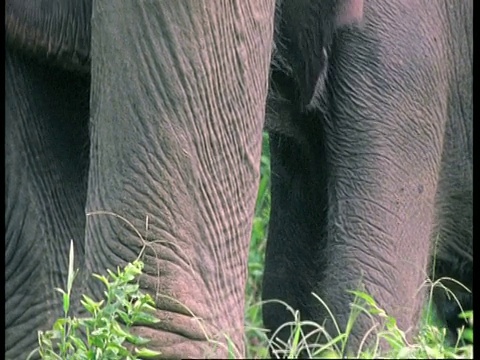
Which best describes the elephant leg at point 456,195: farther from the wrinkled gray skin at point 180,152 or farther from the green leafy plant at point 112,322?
the green leafy plant at point 112,322

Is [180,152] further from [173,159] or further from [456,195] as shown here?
[456,195]

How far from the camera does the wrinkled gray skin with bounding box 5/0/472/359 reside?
7.95ft

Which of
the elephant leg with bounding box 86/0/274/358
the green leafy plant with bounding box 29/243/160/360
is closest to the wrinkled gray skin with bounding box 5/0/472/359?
the elephant leg with bounding box 86/0/274/358

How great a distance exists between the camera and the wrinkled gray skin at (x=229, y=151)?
2422mm

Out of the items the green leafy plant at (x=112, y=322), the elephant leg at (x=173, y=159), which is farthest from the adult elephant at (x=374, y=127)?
the green leafy plant at (x=112, y=322)

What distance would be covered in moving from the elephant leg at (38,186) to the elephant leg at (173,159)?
57 centimetres

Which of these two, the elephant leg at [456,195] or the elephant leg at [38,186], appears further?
the elephant leg at [456,195]

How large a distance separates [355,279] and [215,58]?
792mm

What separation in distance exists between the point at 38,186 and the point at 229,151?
730 mm

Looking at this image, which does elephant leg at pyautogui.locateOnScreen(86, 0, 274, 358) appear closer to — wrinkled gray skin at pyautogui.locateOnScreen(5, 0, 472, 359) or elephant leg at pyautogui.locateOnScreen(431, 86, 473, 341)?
wrinkled gray skin at pyautogui.locateOnScreen(5, 0, 472, 359)

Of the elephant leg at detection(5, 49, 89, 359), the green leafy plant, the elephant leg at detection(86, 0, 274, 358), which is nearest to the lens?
the green leafy plant

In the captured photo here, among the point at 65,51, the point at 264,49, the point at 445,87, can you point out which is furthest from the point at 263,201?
the point at 264,49

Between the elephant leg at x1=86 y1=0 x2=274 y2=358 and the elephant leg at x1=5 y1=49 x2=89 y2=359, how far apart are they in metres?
0.57

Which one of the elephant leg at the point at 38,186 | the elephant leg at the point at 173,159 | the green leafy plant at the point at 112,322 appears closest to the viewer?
the green leafy plant at the point at 112,322
